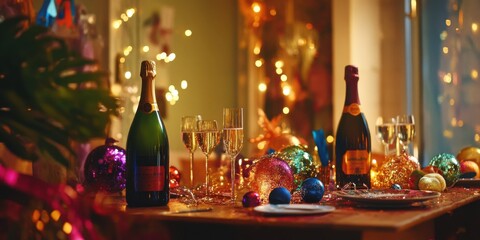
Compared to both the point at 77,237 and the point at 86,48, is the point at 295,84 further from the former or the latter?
the point at 77,237

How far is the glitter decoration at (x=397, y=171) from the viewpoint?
1.91 meters

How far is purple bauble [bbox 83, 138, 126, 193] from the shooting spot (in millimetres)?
1729

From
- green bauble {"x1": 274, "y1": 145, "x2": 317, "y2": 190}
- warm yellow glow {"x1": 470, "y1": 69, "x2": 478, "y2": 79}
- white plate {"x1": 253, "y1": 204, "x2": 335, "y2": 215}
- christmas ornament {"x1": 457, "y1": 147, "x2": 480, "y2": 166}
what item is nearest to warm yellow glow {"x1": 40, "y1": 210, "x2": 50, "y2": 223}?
white plate {"x1": 253, "y1": 204, "x2": 335, "y2": 215}

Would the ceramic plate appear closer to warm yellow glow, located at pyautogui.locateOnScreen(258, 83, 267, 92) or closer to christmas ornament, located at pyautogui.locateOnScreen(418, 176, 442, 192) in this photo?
christmas ornament, located at pyautogui.locateOnScreen(418, 176, 442, 192)

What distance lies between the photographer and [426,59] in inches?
167

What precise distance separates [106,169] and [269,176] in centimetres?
42

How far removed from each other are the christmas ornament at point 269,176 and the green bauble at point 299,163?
0.54ft

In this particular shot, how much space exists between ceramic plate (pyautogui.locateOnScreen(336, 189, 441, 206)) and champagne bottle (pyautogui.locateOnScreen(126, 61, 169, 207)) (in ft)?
1.29

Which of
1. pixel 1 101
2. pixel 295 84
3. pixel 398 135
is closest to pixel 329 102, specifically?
pixel 295 84

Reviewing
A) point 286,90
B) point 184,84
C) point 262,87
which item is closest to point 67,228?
point 184,84

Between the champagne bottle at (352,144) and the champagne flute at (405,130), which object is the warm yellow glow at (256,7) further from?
the champagne bottle at (352,144)

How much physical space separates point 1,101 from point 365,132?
1174mm

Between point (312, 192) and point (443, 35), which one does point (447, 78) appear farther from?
point (312, 192)

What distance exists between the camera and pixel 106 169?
1729mm
